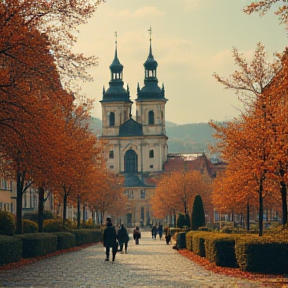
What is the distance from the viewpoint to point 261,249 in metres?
19.2

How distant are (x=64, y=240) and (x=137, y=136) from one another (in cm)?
11153

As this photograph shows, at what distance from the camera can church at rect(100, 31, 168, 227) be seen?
146m

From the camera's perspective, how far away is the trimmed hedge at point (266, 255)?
62.6 ft

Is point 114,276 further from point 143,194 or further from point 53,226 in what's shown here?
point 143,194

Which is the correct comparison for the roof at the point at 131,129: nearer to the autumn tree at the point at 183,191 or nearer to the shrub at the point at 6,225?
the autumn tree at the point at 183,191

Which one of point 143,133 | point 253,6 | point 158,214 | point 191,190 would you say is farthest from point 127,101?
point 253,6

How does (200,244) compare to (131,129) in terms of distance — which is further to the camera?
(131,129)

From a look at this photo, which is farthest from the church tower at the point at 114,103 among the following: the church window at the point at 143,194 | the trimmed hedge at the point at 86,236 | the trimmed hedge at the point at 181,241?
the trimmed hedge at the point at 181,241

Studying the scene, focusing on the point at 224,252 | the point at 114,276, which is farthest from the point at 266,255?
the point at 114,276

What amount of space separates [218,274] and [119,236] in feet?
54.1

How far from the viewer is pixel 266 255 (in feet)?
63.0

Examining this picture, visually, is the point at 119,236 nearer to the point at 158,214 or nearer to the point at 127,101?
the point at 158,214

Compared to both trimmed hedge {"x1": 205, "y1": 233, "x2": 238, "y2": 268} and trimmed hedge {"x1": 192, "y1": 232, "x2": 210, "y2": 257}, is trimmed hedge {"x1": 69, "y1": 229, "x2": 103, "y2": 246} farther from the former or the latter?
trimmed hedge {"x1": 205, "y1": 233, "x2": 238, "y2": 268}

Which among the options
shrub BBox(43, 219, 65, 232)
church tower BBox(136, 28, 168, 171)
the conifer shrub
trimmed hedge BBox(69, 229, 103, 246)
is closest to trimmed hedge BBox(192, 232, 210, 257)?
trimmed hedge BBox(69, 229, 103, 246)
